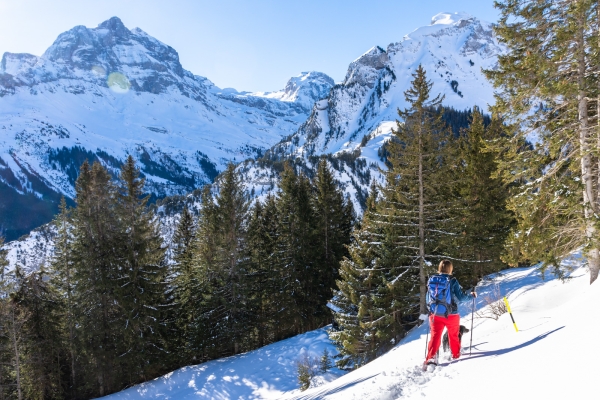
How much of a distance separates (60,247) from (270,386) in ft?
57.4

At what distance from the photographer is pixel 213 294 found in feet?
85.3

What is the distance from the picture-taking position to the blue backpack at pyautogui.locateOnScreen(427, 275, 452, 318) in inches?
271

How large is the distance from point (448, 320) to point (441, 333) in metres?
0.31

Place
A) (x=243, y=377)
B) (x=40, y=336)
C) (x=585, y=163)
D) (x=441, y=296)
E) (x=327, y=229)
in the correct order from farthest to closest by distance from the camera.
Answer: (x=327, y=229) < (x=40, y=336) < (x=243, y=377) < (x=585, y=163) < (x=441, y=296)

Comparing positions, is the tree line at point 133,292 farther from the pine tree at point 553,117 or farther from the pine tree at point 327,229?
the pine tree at point 553,117

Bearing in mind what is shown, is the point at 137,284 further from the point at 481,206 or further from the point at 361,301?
the point at 481,206

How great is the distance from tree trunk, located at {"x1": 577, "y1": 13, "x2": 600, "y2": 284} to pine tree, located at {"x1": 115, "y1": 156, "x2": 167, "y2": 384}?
23.2 metres

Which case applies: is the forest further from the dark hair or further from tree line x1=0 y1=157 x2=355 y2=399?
the dark hair

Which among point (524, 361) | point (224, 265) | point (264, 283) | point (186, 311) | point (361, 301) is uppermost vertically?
point (224, 265)

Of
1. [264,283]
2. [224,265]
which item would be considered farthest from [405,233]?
[264,283]

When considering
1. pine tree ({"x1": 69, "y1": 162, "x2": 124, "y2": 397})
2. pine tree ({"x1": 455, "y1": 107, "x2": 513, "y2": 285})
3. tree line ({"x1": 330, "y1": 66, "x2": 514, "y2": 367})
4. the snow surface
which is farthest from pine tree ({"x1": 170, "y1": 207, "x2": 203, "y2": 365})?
the snow surface

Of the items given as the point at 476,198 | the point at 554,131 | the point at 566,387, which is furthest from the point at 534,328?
the point at 476,198

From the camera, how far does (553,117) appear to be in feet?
34.8

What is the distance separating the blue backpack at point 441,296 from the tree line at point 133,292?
17.9 m
